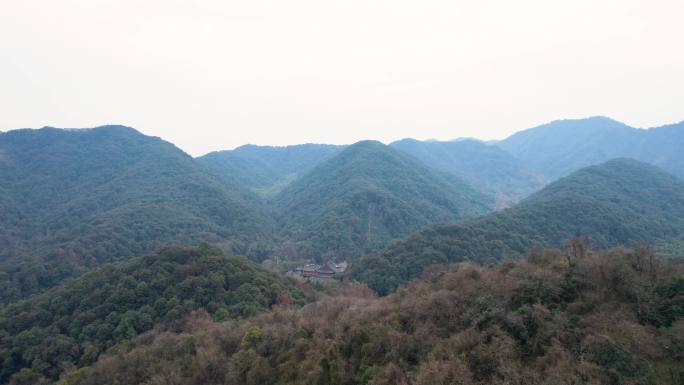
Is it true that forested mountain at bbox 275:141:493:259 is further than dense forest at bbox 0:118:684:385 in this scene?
Yes

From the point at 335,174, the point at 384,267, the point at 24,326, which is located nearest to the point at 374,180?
the point at 335,174

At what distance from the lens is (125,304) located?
2597cm

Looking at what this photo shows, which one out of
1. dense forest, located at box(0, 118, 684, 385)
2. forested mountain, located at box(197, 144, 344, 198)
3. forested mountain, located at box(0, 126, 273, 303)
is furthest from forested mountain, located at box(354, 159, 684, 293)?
forested mountain, located at box(197, 144, 344, 198)

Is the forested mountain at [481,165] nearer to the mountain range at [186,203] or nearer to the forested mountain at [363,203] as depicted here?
the mountain range at [186,203]

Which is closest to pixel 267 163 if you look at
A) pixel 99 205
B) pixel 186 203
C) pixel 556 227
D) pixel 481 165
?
pixel 481 165

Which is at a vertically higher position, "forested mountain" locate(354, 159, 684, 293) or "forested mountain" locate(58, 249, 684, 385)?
"forested mountain" locate(58, 249, 684, 385)

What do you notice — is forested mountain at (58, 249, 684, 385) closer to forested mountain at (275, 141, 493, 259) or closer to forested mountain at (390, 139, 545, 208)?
forested mountain at (275, 141, 493, 259)

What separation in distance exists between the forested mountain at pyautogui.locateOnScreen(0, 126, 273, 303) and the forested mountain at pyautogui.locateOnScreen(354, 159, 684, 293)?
2733 cm

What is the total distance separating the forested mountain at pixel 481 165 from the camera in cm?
13448

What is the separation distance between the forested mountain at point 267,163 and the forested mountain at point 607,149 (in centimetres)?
9235

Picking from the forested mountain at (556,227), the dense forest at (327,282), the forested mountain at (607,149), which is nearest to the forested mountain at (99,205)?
the dense forest at (327,282)

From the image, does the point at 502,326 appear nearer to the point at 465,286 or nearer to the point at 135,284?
the point at 465,286

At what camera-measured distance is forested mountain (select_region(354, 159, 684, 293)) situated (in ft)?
133

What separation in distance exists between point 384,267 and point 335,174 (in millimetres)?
62978
